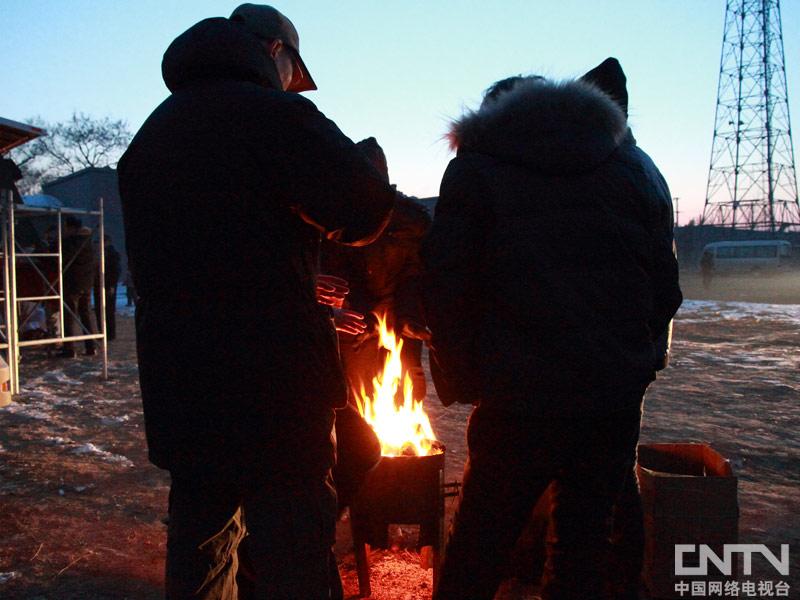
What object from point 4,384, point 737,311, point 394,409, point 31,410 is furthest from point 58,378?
point 737,311

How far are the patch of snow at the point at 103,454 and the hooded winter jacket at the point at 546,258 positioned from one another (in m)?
3.67

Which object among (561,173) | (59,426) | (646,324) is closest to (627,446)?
(646,324)

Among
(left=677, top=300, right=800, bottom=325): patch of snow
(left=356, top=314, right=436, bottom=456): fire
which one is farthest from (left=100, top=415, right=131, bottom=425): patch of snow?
(left=677, top=300, right=800, bottom=325): patch of snow

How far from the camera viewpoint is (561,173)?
6.16 feet

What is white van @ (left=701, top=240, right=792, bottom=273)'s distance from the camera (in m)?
32.8

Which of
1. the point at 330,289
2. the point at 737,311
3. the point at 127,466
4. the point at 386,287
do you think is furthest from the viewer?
the point at 737,311

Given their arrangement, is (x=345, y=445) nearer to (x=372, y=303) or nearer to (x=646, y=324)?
(x=646, y=324)

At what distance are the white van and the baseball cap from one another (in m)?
34.6

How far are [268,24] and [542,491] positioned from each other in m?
1.55

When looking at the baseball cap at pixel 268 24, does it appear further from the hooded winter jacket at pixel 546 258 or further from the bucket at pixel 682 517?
the bucket at pixel 682 517

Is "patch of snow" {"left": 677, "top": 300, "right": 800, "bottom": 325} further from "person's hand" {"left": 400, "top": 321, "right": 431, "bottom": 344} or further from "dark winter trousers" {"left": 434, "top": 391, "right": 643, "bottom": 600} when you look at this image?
"dark winter trousers" {"left": 434, "top": 391, "right": 643, "bottom": 600}

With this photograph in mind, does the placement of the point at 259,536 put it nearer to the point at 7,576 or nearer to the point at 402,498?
the point at 402,498

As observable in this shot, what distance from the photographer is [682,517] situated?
2742mm

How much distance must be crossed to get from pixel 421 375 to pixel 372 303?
1.50 ft
